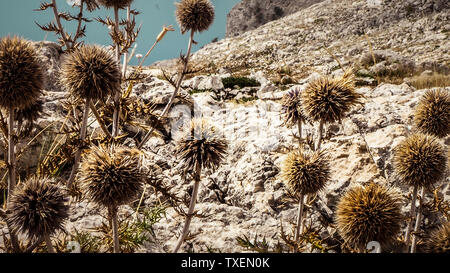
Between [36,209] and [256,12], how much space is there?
81667mm

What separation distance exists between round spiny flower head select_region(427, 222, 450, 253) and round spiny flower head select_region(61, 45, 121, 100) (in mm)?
3447

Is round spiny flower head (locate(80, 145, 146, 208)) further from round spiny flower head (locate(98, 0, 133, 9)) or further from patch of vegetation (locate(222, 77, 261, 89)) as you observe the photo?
patch of vegetation (locate(222, 77, 261, 89))

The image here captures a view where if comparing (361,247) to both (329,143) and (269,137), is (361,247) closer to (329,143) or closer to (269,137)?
(329,143)

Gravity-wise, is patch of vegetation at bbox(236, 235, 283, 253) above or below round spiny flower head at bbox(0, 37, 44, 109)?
below

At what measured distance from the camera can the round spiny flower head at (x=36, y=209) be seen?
1.95 metres

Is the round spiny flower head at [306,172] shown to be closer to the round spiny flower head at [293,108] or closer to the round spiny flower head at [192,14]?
the round spiny flower head at [293,108]

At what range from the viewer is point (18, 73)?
6.96 feet

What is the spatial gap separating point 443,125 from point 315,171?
172cm

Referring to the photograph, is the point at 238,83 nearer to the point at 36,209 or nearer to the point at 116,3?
the point at 116,3

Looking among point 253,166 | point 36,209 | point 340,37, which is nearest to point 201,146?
point 36,209

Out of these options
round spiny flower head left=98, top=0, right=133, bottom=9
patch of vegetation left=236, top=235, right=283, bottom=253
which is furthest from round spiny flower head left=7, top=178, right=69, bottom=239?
round spiny flower head left=98, top=0, right=133, bottom=9

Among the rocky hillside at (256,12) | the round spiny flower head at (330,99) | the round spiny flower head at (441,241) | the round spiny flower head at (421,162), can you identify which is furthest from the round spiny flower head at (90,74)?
the rocky hillside at (256,12)

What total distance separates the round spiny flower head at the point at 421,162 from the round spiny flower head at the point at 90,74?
3067 millimetres

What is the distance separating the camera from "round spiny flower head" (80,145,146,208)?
2.08 metres
